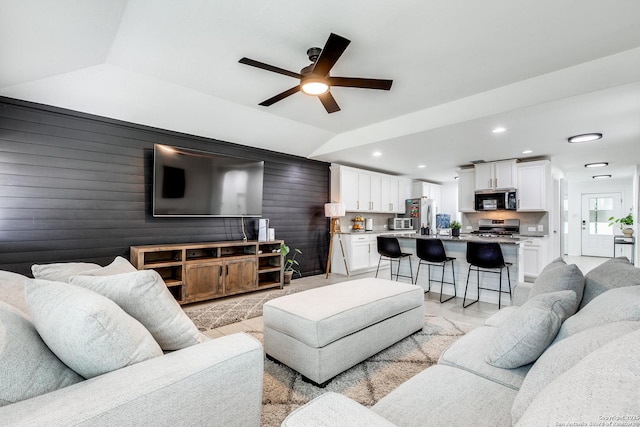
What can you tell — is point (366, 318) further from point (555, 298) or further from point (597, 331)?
point (597, 331)

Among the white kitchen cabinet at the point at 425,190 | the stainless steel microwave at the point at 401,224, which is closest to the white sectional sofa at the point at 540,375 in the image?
the stainless steel microwave at the point at 401,224

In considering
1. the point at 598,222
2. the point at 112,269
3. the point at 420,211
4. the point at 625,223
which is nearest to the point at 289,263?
the point at 112,269

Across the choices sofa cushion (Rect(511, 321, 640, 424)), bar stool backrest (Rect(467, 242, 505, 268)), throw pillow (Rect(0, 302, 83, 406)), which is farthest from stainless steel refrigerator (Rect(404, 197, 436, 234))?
throw pillow (Rect(0, 302, 83, 406))

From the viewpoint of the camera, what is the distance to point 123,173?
389 cm

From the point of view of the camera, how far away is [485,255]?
3816mm

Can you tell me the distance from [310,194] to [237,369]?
16.6ft

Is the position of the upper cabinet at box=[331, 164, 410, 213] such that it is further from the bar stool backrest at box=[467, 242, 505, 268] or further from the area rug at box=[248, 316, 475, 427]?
the area rug at box=[248, 316, 475, 427]

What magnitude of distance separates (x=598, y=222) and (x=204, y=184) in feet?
36.1

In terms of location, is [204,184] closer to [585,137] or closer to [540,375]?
[540,375]

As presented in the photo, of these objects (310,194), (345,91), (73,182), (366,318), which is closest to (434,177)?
(310,194)

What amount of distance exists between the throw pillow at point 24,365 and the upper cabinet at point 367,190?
5.46 metres

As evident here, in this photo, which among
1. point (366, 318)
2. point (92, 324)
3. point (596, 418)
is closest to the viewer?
point (596, 418)

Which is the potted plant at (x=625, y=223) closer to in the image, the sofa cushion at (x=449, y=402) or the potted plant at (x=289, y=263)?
the potted plant at (x=289, y=263)

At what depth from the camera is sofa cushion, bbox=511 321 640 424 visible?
91 cm
